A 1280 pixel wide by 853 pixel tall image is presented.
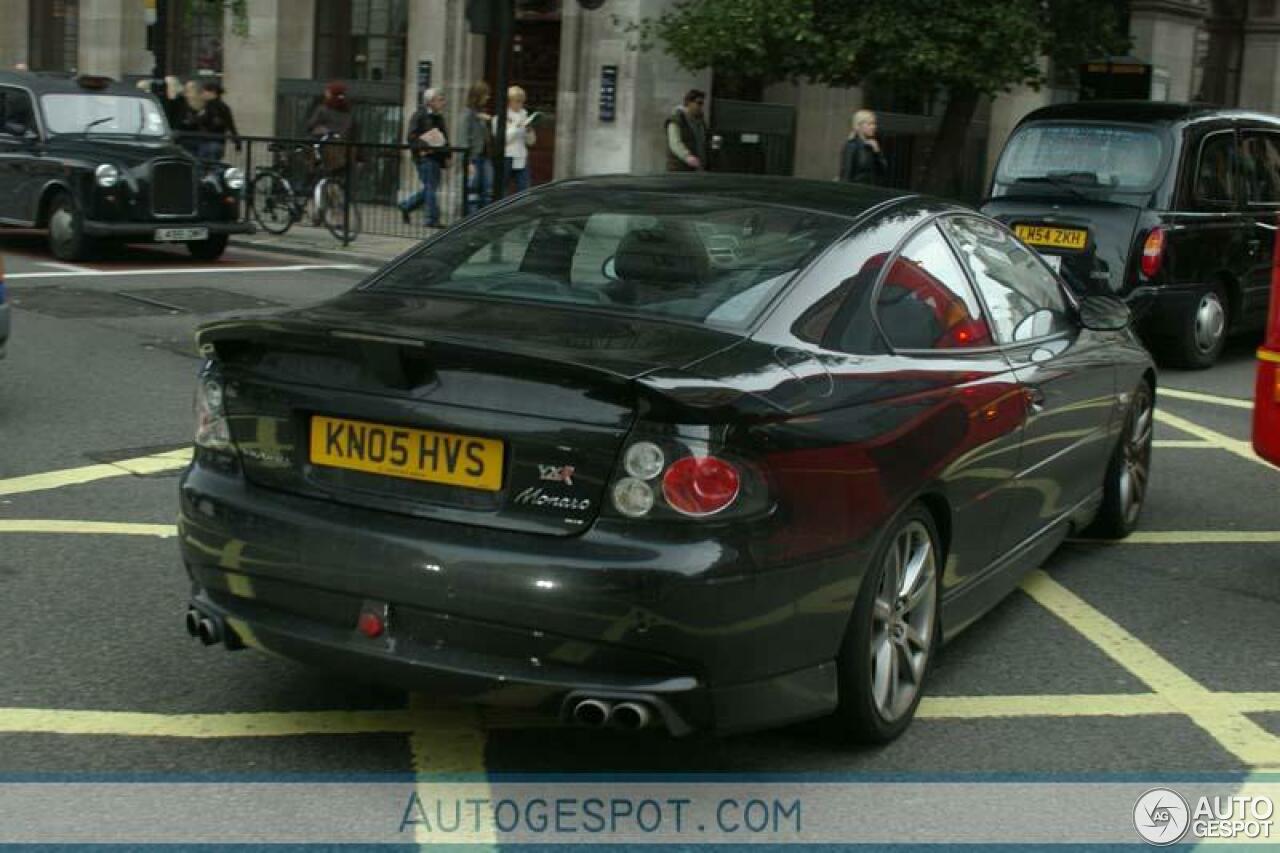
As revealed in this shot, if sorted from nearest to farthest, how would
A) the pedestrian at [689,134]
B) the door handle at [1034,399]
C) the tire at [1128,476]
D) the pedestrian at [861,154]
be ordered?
the door handle at [1034,399] → the tire at [1128,476] → the pedestrian at [861,154] → the pedestrian at [689,134]

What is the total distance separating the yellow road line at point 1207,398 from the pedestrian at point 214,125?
42.1ft

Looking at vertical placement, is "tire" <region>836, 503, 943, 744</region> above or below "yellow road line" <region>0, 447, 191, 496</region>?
above

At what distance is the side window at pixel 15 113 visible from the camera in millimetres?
17797

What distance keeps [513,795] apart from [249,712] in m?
0.92

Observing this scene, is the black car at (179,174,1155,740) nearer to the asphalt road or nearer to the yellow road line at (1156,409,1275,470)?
the asphalt road

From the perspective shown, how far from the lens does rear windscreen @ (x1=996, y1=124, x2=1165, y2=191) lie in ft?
41.2

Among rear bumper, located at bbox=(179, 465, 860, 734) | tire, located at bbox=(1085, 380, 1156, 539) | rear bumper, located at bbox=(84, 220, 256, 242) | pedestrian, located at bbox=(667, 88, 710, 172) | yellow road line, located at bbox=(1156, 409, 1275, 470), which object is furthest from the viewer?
pedestrian, located at bbox=(667, 88, 710, 172)

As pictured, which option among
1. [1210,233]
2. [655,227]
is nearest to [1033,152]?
[1210,233]

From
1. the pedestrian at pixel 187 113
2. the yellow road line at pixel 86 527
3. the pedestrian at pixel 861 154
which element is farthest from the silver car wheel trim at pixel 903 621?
the pedestrian at pixel 187 113

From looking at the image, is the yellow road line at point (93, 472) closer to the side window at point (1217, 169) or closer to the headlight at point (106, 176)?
the side window at point (1217, 169)

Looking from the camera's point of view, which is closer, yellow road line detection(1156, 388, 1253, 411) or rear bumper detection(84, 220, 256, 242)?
yellow road line detection(1156, 388, 1253, 411)

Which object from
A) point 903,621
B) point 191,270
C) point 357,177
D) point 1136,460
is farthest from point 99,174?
point 903,621

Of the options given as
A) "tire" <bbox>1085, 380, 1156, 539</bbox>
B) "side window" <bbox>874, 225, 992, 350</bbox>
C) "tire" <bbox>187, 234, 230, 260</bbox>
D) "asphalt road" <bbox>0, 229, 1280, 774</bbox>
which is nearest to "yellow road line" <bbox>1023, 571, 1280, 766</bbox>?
"asphalt road" <bbox>0, 229, 1280, 774</bbox>

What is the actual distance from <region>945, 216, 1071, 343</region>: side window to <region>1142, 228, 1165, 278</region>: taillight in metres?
6.25
